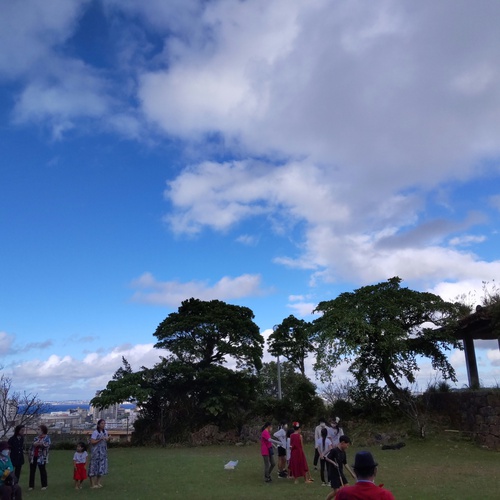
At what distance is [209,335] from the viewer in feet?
82.9

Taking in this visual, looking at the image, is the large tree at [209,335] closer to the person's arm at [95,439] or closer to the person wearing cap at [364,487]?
the person's arm at [95,439]

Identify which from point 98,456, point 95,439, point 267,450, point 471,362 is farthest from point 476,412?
point 95,439

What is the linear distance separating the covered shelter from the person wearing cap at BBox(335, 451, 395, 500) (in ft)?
53.1

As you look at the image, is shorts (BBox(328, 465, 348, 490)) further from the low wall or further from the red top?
the low wall

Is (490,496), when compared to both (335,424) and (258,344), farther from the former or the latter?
(258,344)

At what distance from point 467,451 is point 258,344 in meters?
11.7

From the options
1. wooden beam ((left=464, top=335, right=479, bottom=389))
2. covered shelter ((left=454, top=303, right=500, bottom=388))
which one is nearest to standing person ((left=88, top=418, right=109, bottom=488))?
covered shelter ((left=454, top=303, right=500, bottom=388))

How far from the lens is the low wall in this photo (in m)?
17.2

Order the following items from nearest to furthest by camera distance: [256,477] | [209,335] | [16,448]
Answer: [16,448], [256,477], [209,335]

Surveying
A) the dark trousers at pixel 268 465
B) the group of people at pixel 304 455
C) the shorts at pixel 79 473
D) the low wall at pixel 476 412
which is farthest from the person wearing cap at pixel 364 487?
the low wall at pixel 476 412

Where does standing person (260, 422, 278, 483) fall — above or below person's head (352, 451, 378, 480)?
below

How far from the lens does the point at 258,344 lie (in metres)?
26.2

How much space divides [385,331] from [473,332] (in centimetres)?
398

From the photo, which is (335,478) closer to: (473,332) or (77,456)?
(77,456)
